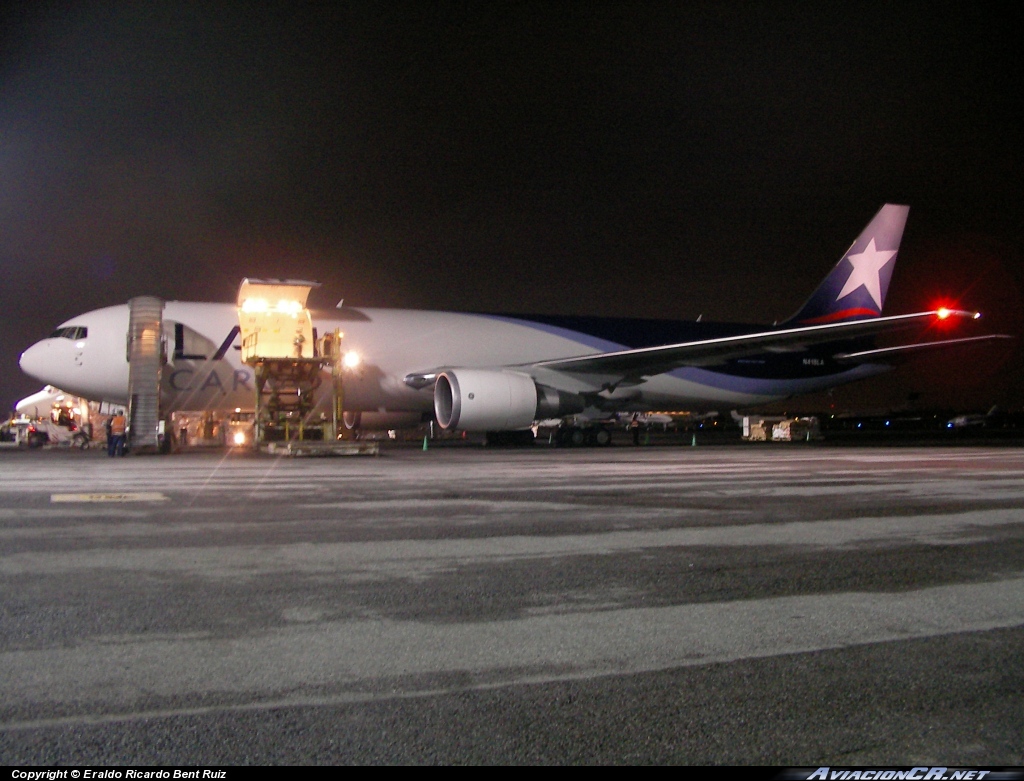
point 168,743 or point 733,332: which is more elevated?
point 733,332

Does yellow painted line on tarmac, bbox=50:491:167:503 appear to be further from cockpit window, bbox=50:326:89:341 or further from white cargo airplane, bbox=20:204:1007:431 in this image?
cockpit window, bbox=50:326:89:341

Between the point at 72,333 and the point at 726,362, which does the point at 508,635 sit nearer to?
the point at 72,333

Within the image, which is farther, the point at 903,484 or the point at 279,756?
the point at 903,484

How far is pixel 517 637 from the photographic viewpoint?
11.1 feet

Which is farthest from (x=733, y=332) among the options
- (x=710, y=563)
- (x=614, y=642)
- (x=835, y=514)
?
(x=614, y=642)

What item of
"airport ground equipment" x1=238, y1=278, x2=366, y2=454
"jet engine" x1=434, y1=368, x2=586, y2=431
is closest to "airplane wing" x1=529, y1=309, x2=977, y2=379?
"jet engine" x1=434, y1=368, x2=586, y2=431

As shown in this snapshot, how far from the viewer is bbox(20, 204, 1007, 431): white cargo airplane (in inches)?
752

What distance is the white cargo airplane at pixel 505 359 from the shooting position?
19.1 meters

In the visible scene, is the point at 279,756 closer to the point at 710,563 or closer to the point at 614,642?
the point at 614,642

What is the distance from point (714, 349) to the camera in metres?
20.4

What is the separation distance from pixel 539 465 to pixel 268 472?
4144mm

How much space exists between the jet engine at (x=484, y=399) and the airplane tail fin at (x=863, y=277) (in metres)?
12.4

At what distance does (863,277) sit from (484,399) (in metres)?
15.1

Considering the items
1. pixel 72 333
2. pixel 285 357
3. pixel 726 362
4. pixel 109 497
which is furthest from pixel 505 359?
pixel 109 497
